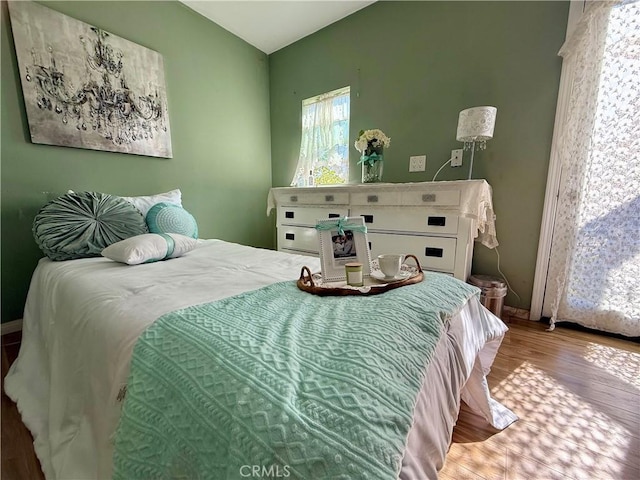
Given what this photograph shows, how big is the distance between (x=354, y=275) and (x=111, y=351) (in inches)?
25.9

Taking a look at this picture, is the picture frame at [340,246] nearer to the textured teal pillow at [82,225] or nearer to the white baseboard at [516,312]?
the textured teal pillow at [82,225]

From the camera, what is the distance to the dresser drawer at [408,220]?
1.79 meters

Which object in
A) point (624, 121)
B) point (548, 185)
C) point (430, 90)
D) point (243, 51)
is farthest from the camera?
point (243, 51)

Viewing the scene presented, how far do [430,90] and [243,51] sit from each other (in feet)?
6.53

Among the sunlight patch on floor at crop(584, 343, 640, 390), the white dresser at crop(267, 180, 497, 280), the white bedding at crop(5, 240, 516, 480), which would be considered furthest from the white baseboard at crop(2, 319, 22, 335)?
the sunlight patch on floor at crop(584, 343, 640, 390)

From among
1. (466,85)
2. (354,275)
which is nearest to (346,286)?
(354,275)

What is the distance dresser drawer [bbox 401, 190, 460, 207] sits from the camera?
1.75 meters

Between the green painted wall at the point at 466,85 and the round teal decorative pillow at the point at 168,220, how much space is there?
1.57m

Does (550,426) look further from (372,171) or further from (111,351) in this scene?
(372,171)

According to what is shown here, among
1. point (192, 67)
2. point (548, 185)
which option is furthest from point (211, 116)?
point (548, 185)

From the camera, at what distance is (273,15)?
2.53 meters

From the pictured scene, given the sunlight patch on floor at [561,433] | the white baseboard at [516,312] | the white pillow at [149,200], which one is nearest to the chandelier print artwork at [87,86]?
the white pillow at [149,200]

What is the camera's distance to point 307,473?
0.32 metres

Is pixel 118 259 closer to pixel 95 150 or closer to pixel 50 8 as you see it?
pixel 95 150
